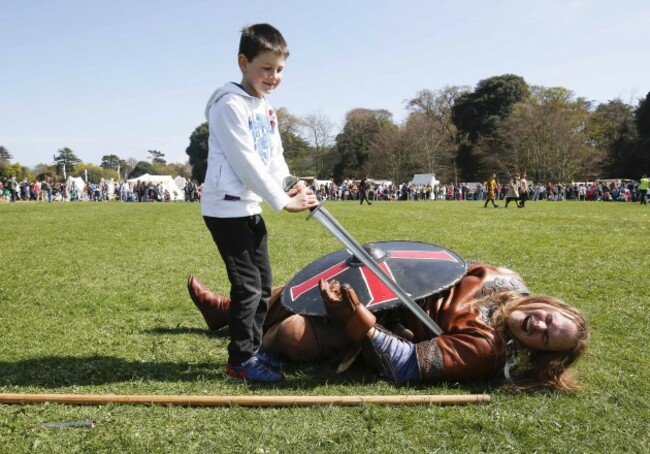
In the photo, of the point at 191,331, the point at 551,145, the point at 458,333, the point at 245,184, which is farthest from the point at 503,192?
the point at 245,184

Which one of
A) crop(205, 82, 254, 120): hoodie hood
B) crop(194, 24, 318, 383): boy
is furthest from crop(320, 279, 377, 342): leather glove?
crop(205, 82, 254, 120): hoodie hood

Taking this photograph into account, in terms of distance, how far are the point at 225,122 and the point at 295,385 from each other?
169 cm

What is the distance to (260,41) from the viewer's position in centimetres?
328

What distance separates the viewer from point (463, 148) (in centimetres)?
6881

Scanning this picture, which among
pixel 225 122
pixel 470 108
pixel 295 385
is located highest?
pixel 470 108

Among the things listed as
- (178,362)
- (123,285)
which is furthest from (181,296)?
(178,362)

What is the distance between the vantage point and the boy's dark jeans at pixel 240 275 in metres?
3.41

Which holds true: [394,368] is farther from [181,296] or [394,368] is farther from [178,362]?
[181,296]

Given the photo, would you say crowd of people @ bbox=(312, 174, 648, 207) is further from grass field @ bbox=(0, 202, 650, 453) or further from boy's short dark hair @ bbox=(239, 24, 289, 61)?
boy's short dark hair @ bbox=(239, 24, 289, 61)

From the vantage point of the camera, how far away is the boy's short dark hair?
10.8 ft

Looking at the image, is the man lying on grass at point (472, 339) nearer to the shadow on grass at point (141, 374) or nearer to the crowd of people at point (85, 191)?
the shadow on grass at point (141, 374)

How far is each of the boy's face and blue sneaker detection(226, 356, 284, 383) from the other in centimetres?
175

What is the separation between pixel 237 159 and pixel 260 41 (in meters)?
0.74

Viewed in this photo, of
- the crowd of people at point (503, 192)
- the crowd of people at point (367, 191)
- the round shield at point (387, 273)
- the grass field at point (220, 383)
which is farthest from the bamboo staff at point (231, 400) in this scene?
the crowd of people at point (367, 191)
